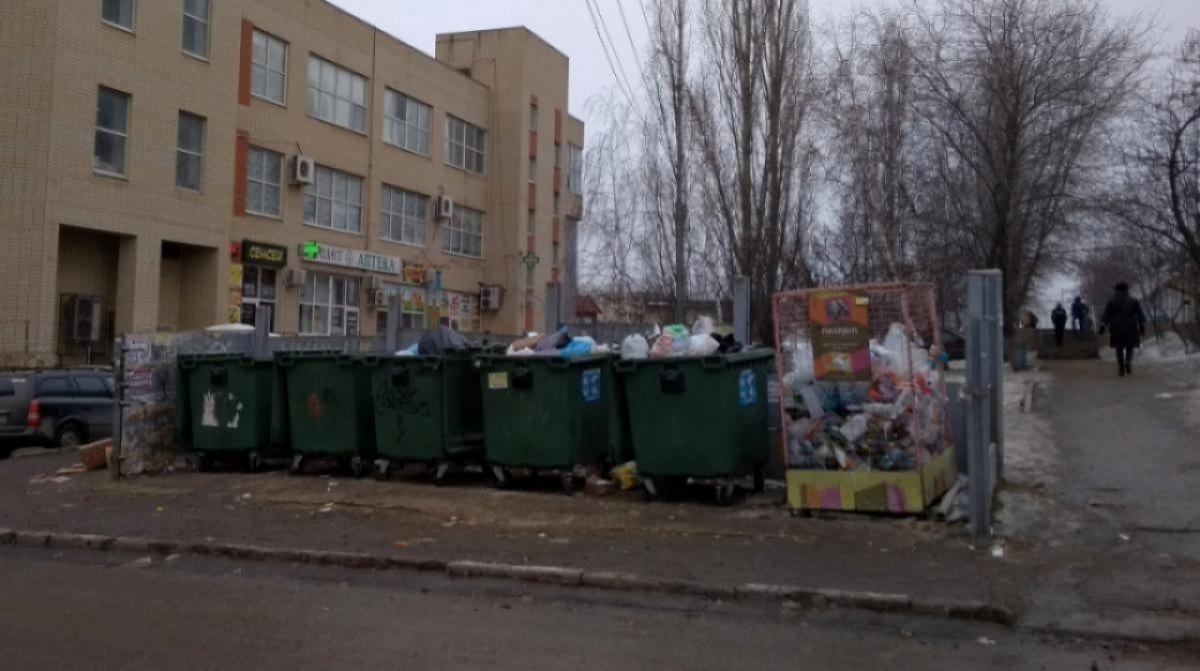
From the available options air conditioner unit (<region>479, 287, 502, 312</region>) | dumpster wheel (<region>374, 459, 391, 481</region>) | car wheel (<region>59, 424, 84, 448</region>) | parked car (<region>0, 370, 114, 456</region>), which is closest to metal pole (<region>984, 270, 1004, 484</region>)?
dumpster wheel (<region>374, 459, 391, 481</region>)

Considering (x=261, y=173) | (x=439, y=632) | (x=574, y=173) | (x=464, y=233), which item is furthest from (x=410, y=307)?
(x=439, y=632)

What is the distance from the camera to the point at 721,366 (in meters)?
10.2

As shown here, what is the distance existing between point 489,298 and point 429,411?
30.9 m

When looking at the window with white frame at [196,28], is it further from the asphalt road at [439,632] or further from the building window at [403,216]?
the asphalt road at [439,632]

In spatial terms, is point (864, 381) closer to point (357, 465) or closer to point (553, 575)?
point (553, 575)

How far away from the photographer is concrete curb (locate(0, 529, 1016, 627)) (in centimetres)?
695

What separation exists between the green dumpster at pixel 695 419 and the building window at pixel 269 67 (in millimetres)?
23572

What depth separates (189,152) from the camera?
2814 centimetres

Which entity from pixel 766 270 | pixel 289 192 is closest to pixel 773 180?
pixel 766 270

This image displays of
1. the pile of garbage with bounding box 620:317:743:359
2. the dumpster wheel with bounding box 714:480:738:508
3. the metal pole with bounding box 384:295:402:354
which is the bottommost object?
the dumpster wheel with bounding box 714:480:738:508

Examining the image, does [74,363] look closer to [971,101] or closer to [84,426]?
[84,426]

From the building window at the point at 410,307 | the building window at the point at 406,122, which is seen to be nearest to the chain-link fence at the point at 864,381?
the building window at the point at 410,307

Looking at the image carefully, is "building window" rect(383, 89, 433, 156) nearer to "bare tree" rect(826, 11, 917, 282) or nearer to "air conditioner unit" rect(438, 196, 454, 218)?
"air conditioner unit" rect(438, 196, 454, 218)

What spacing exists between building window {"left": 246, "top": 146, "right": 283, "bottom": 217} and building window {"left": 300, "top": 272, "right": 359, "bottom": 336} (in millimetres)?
2540
